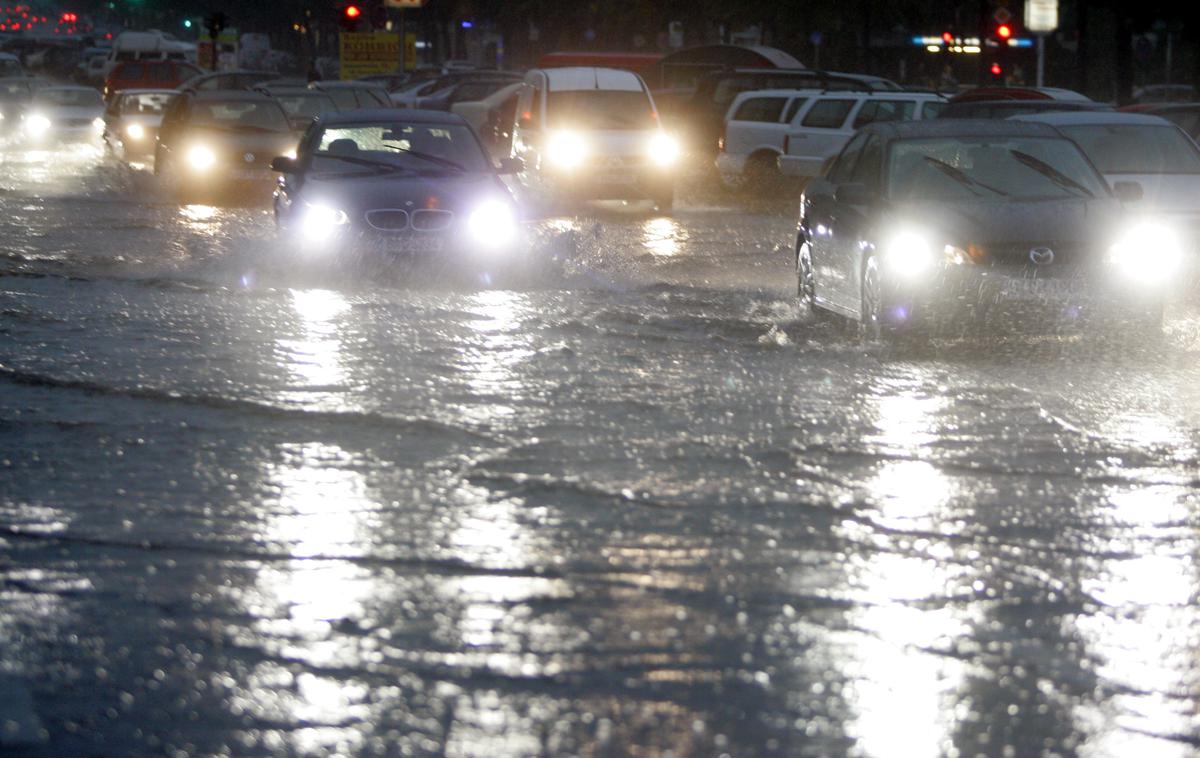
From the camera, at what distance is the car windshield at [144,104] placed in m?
37.5

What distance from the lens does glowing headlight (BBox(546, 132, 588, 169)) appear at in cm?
2602

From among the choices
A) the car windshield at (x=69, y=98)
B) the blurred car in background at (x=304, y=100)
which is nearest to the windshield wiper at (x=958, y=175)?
the blurred car in background at (x=304, y=100)

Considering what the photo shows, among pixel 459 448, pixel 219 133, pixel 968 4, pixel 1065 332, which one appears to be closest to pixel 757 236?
pixel 219 133

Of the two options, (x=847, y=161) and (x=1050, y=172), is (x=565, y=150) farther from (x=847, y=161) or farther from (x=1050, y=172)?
(x=1050, y=172)

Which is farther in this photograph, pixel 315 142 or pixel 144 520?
pixel 315 142

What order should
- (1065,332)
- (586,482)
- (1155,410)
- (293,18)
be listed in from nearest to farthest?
(586,482) → (1155,410) → (1065,332) → (293,18)

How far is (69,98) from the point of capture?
45062mm

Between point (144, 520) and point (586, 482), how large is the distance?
66.6 inches

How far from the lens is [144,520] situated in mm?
7043

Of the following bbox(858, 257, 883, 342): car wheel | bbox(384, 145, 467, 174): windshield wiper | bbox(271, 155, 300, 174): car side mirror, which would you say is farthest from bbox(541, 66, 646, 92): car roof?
bbox(858, 257, 883, 342): car wheel

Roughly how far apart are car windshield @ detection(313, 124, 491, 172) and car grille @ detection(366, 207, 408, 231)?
798 millimetres

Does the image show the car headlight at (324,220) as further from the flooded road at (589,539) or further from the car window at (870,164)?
the car window at (870,164)

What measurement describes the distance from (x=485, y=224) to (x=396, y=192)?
739 millimetres

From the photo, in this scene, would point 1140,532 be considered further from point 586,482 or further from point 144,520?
point 144,520
